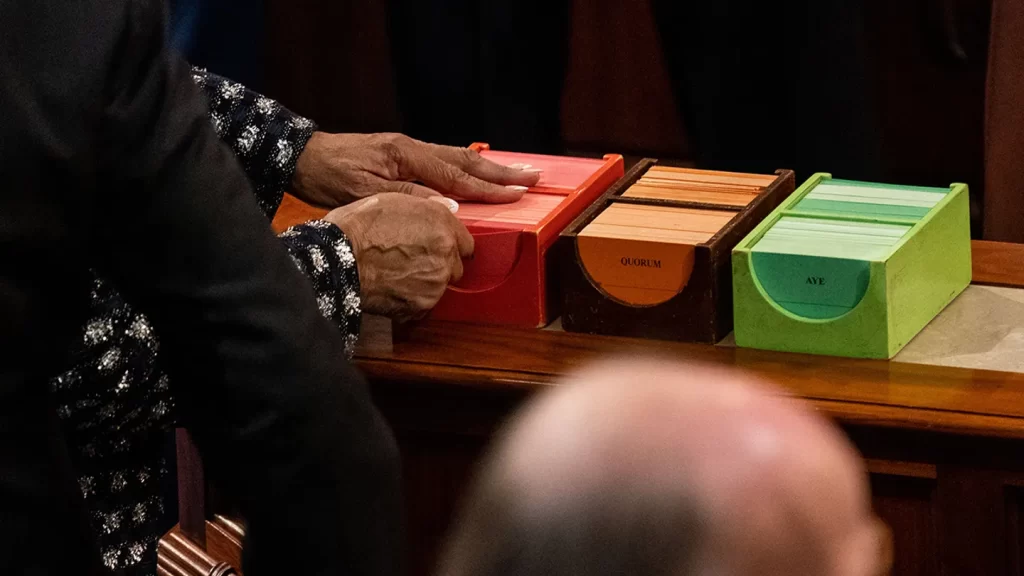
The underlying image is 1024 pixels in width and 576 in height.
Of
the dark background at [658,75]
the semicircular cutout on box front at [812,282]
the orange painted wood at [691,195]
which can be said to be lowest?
the dark background at [658,75]

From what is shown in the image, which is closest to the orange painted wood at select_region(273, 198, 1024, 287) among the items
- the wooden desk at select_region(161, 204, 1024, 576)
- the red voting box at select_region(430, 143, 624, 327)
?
the wooden desk at select_region(161, 204, 1024, 576)

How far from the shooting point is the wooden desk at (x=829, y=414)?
1.89m

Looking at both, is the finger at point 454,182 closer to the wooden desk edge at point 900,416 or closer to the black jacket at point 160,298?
the wooden desk edge at point 900,416

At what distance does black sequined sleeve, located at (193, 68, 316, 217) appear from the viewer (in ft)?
7.06

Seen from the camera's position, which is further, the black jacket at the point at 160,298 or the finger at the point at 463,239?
the finger at the point at 463,239

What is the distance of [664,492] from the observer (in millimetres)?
833

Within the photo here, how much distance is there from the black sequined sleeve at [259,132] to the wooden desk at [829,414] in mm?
286

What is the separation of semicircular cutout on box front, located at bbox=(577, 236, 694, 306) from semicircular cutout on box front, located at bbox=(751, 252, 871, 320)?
95mm

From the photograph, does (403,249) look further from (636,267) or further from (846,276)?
(846,276)

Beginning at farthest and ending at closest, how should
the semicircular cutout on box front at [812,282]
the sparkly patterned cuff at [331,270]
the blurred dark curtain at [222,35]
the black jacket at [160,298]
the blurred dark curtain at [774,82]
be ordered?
the blurred dark curtain at [222,35], the blurred dark curtain at [774,82], the semicircular cutout on box front at [812,282], the sparkly patterned cuff at [331,270], the black jacket at [160,298]

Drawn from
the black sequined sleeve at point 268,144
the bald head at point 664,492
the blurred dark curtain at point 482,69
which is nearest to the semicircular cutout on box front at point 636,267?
the black sequined sleeve at point 268,144

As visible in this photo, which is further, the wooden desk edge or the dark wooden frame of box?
the dark wooden frame of box

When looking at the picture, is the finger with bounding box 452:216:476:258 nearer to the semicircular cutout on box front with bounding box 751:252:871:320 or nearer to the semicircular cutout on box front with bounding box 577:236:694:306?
the semicircular cutout on box front with bounding box 577:236:694:306

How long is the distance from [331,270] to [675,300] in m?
0.51
